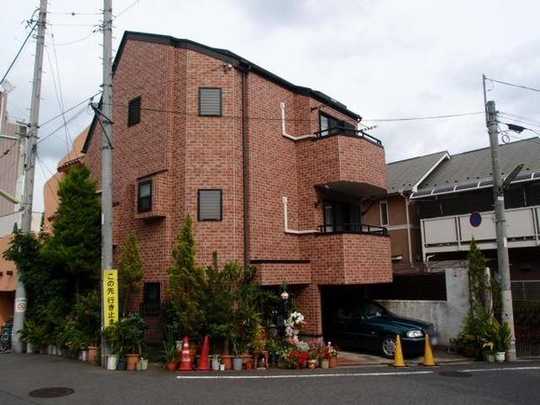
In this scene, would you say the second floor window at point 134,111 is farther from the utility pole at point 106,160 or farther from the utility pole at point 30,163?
the utility pole at point 30,163

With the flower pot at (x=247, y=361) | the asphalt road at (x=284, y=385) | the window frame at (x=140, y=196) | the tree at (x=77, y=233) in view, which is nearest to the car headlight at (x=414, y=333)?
the asphalt road at (x=284, y=385)

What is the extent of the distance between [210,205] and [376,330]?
603 centimetres

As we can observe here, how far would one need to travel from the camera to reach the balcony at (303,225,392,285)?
531 inches

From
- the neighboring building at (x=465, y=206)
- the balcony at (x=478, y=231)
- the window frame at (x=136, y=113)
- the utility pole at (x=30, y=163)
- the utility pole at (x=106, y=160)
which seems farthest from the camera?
the neighboring building at (x=465, y=206)

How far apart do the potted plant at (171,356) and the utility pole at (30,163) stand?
257 inches

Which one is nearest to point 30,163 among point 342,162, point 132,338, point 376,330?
point 132,338

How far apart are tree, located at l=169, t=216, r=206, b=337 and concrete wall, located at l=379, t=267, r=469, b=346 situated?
311 inches

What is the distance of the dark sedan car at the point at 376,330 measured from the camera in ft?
41.1

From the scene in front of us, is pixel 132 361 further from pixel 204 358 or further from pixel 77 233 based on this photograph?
pixel 77 233

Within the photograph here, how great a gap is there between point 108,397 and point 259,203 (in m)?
7.25

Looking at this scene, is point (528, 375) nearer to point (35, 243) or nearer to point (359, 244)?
point (359, 244)

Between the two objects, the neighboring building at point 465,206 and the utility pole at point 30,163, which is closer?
the utility pole at point 30,163

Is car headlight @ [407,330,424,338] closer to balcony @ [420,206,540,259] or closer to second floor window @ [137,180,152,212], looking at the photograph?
balcony @ [420,206,540,259]

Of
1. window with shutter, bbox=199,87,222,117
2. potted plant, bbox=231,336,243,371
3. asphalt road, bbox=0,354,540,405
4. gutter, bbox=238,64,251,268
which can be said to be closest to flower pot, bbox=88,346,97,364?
asphalt road, bbox=0,354,540,405
